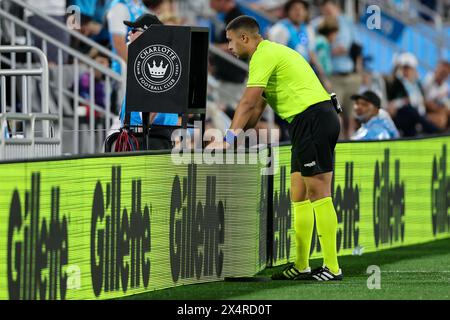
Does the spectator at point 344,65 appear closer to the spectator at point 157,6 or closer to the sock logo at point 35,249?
the spectator at point 157,6

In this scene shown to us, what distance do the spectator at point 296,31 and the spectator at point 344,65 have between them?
1.52 meters

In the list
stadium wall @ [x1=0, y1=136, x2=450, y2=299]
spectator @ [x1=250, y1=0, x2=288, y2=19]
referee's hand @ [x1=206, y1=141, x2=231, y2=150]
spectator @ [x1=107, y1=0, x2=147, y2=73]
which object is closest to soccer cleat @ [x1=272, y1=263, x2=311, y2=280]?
stadium wall @ [x1=0, y1=136, x2=450, y2=299]

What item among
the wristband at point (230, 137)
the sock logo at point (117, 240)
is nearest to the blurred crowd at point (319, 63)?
the wristband at point (230, 137)

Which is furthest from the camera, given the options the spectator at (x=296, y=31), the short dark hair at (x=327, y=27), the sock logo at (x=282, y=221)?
the short dark hair at (x=327, y=27)

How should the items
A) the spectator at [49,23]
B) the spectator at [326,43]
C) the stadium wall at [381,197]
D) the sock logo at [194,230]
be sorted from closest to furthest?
the sock logo at [194,230], the stadium wall at [381,197], the spectator at [49,23], the spectator at [326,43]

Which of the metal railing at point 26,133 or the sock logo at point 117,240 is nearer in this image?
the sock logo at point 117,240

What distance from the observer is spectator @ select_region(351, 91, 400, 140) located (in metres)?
15.7

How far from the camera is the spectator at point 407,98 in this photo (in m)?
21.4

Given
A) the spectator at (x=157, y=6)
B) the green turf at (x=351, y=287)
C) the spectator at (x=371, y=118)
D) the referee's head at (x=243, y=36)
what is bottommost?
the green turf at (x=351, y=287)

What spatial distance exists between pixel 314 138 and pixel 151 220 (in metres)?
1.51

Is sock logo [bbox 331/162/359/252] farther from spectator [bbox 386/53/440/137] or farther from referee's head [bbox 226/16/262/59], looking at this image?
spectator [bbox 386/53/440/137]

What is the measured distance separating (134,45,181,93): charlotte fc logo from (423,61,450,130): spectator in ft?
42.9

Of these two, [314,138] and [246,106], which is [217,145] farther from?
[314,138]

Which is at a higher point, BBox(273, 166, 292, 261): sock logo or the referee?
the referee
